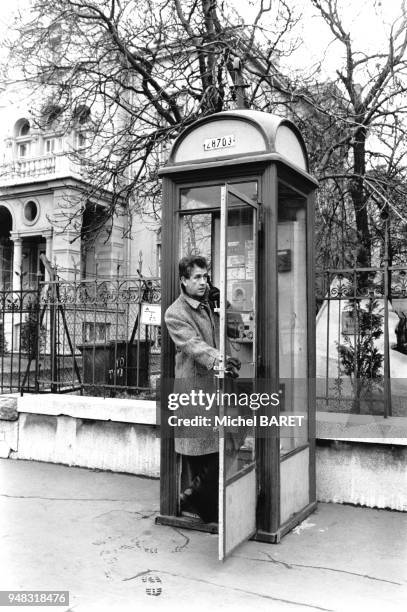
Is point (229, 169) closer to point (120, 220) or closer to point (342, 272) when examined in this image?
point (342, 272)

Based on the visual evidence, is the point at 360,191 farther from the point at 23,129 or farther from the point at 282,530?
the point at 23,129

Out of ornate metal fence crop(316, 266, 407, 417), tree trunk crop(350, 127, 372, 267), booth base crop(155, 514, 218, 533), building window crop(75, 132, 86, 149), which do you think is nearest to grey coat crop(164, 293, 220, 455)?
booth base crop(155, 514, 218, 533)

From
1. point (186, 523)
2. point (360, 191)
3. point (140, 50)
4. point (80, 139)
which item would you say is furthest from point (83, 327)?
point (80, 139)

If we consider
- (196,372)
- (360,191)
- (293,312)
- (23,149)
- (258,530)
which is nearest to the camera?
(258,530)

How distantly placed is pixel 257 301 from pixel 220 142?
3.79 ft

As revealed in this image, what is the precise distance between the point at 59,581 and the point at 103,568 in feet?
0.93

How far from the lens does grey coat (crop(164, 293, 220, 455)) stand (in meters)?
3.76

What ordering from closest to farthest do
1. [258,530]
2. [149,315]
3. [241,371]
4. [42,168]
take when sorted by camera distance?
1. [258,530]
2. [241,371]
3. [149,315]
4. [42,168]

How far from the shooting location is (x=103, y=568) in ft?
11.0

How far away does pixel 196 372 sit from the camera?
3.90 m

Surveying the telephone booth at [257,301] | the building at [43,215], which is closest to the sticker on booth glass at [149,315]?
the telephone booth at [257,301]

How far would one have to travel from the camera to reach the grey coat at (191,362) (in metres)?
3.76

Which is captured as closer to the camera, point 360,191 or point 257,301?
point 257,301

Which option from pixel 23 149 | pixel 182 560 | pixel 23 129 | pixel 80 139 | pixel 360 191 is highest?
pixel 23 129
